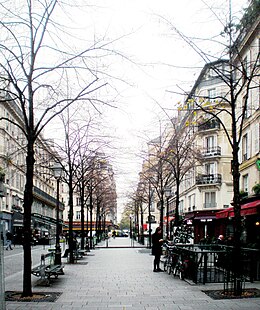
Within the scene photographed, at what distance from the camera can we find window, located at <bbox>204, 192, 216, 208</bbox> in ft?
186

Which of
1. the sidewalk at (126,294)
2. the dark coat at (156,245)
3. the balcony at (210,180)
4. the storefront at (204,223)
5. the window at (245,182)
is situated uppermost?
the balcony at (210,180)

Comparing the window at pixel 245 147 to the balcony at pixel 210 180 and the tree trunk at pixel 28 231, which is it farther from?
the balcony at pixel 210 180

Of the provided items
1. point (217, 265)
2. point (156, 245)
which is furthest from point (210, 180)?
point (217, 265)

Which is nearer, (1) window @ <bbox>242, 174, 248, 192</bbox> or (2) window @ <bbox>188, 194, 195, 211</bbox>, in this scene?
(1) window @ <bbox>242, 174, 248, 192</bbox>

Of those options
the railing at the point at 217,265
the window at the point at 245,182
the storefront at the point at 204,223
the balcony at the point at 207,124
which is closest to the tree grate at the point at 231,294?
the railing at the point at 217,265

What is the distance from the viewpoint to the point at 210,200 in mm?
57156

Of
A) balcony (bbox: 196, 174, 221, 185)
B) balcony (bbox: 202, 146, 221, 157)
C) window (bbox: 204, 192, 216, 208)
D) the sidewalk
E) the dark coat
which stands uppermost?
balcony (bbox: 202, 146, 221, 157)

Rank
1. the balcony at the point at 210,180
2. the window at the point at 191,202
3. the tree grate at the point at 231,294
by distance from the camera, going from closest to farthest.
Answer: the tree grate at the point at 231,294
the balcony at the point at 210,180
the window at the point at 191,202

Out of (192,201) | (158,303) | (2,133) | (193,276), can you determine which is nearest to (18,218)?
(2,133)

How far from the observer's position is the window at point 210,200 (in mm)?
56781

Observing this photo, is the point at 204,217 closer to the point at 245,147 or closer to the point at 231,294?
the point at 245,147

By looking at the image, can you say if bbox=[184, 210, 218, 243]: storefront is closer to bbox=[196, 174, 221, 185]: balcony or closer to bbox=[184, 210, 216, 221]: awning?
bbox=[184, 210, 216, 221]: awning

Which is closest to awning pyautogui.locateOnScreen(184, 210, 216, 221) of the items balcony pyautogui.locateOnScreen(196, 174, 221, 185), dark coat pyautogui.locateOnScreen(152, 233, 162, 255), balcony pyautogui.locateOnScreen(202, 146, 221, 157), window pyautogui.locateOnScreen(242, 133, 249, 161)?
balcony pyautogui.locateOnScreen(196, 174, 221, 185)

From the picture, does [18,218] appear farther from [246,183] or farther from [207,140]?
[246,183]
